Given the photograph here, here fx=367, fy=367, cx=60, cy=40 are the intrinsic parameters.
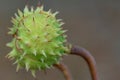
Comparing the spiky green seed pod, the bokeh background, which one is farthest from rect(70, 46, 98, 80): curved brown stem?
the bokeh background

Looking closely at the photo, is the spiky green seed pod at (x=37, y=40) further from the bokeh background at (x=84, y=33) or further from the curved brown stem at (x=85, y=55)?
the bokeh background at (x=84, y=33)

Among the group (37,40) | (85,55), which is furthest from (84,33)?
(37,40)

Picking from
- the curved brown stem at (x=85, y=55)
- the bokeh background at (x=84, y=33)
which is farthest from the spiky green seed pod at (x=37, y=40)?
the bokeh background at (x=84, y=33)

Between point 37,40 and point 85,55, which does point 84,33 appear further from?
point 37,40

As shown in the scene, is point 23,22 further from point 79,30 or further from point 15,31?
point 79,30

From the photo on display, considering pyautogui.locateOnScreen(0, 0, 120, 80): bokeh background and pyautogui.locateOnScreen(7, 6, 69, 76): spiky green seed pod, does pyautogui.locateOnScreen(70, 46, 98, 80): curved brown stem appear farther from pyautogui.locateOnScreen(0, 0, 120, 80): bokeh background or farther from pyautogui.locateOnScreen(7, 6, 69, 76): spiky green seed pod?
pyautogui.locateOnScreen(0, 0, 120, 80): bokeh background

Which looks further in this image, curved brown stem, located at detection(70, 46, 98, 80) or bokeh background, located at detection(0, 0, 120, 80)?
bokeh background, located at detection(0, 0, 120, 80)
